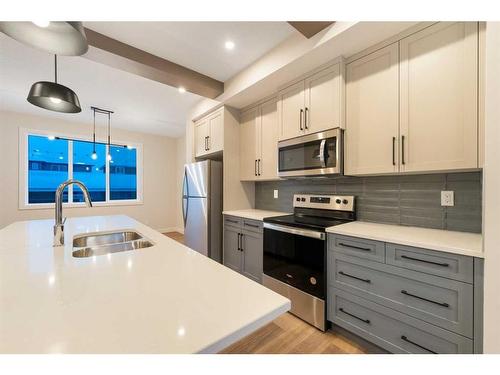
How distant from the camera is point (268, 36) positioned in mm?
1954

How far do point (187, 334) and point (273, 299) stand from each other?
262 mm

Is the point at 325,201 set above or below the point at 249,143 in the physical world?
below

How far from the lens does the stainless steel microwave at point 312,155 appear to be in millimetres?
1929

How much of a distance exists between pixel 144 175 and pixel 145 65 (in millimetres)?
3705

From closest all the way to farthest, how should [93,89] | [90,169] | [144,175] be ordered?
[93,89] → [90,169] → [144,175]

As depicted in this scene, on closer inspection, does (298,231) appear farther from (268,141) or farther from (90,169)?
(90,169)

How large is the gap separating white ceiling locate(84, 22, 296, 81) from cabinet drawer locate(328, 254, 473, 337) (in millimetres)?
2052

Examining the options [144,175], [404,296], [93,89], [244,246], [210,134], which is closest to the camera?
[404,296]

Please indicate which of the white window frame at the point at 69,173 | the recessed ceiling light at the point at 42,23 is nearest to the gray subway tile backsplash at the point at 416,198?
the recessed ceiling light at the point at 42,23

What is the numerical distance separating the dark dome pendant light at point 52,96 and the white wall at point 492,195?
2643 millimetres

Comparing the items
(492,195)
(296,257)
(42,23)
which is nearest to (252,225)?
(296,257)

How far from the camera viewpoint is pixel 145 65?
7.09 feet

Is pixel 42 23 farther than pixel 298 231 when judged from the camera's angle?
No
